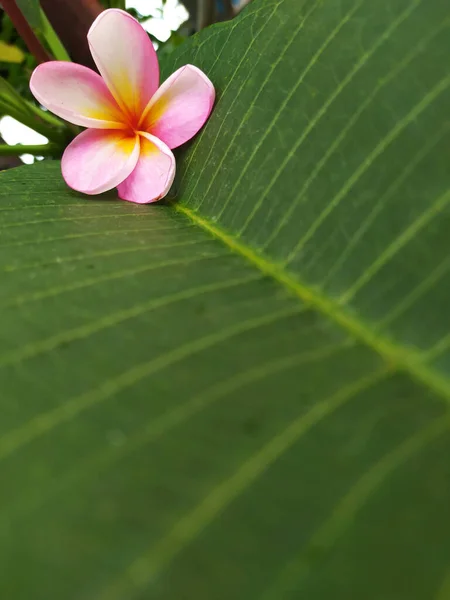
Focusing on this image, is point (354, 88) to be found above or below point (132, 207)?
above

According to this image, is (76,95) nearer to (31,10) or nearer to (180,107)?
(180,107)

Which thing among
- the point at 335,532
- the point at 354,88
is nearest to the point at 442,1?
the point at 354,88

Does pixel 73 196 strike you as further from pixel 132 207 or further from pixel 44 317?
pixel 44 317

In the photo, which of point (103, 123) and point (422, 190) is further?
point (103, 123)

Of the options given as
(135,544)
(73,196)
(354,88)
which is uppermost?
(354,88)

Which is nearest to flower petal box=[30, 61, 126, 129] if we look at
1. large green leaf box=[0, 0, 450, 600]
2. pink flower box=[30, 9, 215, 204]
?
pink flower box=[30, 9, 215, 204]

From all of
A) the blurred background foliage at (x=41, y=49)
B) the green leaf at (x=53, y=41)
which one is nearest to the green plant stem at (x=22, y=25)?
the blurred background foliage at (x=41, y=49)

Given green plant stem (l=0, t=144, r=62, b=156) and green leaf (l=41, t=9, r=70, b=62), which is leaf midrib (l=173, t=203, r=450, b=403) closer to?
green plant stem (l=0, t=144, r=62, b=156)
